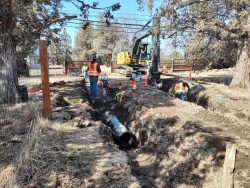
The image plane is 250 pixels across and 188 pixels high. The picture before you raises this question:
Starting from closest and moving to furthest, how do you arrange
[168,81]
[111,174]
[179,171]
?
[111,174] → [179,171] → [168,81]

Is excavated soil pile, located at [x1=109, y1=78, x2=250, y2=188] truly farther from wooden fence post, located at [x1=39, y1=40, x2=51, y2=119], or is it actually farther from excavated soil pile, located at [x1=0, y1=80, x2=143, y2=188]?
wooden fence post, located at [x1=39, y1=40, x2=51, y2=119]

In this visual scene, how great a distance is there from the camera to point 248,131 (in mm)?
3943

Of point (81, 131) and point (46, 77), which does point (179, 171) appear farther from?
point (46, 77)

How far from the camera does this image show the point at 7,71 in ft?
18.8

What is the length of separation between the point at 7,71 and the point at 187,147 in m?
6.19

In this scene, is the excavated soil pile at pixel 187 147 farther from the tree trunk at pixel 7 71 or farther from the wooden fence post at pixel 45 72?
the tree trunk at pixel 7 71

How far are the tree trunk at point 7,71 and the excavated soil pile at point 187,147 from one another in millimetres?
4575

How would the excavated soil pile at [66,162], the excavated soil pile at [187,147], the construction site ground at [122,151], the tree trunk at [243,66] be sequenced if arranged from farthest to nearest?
the tree trunk at [243,66] → the excavated soil pile at [187,147] → the construction site ground at [122,151] → the excavated soil pile at [66,162]

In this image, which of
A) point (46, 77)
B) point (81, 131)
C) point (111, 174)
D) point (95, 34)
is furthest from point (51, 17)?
point (95, 34)

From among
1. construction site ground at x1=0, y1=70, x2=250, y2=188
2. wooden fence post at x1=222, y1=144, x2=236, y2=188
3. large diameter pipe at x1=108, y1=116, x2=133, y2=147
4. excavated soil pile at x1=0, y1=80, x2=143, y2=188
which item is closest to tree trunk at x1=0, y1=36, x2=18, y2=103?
construction site ground at x1=0, y1=70, x2=250, y2=188

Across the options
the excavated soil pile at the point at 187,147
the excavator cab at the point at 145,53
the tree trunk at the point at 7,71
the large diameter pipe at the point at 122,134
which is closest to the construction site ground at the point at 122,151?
the excavated soil pile at the point at 187,147

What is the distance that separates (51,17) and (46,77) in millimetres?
4823

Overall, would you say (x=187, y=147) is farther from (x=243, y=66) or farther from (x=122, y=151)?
(x=243, y=66)

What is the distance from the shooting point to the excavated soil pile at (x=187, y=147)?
3.01m
